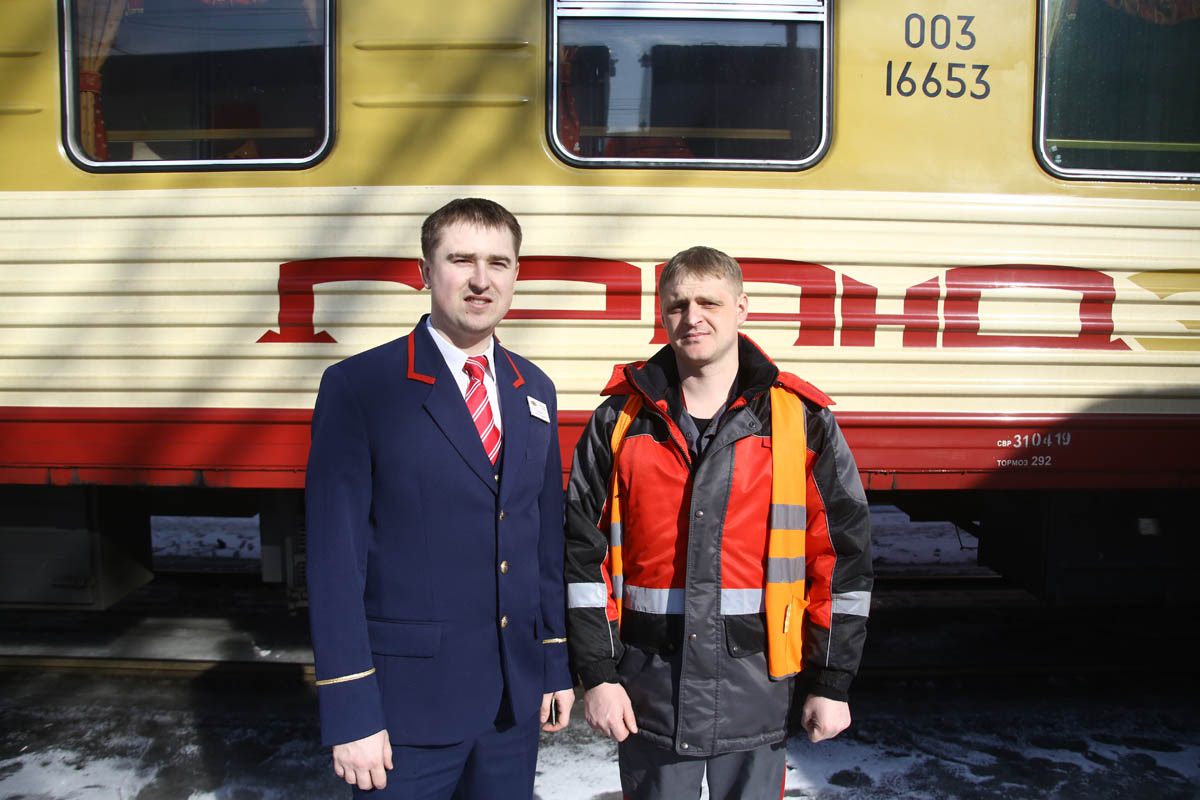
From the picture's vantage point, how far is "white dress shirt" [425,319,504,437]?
183 centimetres

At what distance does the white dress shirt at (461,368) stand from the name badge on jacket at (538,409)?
0.24 feet

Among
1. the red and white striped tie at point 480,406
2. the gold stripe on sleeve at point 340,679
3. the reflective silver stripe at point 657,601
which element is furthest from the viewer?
the reflective silver stripe at point 657,601

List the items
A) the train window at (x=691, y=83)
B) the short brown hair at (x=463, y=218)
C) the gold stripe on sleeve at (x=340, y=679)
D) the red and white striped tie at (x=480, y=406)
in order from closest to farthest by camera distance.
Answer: the gold stripe on sleeve at (x=340, y=679) < the short brown hair at (x=463, y=218) < the red and white striped tie at (x=480, y=406) < the train window at (x=691, y=83)

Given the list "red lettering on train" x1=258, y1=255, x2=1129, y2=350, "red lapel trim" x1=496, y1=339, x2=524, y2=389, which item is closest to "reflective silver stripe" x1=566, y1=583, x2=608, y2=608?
"red lapel trim" x1=496, y1=339, x2=524, y2=389

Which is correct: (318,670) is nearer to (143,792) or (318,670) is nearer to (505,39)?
(143,792)

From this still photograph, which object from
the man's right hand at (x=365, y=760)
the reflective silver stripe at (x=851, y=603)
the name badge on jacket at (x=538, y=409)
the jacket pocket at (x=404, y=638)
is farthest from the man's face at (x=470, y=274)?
the reflective silver stripe at (x=851, y=603)

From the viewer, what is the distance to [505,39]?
9.70 ft

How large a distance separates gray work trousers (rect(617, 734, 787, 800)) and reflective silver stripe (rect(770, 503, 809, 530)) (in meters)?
0.49

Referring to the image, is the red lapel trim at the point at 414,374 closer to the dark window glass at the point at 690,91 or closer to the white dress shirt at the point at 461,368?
the white dress shirt at the point at 461,368

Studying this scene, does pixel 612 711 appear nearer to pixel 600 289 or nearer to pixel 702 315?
pixel 702 315

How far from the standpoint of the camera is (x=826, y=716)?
1.88m

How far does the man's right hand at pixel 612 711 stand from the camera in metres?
1.90

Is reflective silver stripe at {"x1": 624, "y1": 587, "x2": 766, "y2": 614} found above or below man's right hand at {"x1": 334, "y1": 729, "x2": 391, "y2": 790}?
above

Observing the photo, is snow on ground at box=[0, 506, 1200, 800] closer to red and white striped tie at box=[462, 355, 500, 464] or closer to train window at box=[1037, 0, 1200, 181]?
red and white striped tie at box=[462, 355, 500, 464]
